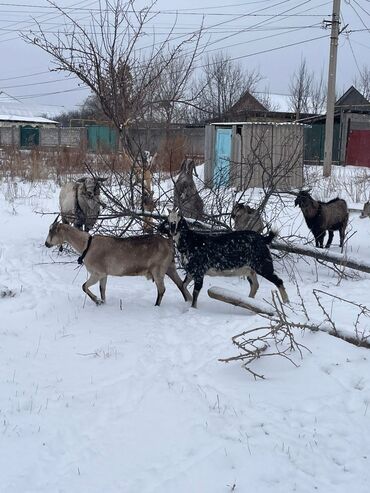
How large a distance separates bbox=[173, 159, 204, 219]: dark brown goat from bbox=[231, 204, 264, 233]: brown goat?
1.84 feet

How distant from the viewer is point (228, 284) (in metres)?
8.61

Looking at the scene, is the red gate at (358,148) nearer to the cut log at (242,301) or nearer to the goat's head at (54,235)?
the cut log at (242,301)

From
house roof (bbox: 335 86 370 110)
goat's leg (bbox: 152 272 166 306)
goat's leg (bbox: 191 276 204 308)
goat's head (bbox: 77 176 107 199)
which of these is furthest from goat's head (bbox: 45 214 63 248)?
house roof (bbox: 335 86 370 110)

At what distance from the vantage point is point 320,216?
36.0ft

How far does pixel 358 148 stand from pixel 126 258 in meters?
22.8

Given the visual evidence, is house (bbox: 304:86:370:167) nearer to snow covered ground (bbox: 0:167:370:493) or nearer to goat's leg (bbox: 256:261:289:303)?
goat's leg (bbox: 256:261:289:303)

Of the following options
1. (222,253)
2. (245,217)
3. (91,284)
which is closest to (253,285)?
(222,253)

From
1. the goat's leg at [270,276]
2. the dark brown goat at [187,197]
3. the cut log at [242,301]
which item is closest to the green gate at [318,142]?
the dark brown goat at [187,197]

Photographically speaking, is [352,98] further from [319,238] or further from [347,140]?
[319,238]

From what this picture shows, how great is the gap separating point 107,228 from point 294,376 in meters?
5.87

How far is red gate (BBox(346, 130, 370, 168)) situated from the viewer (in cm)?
2742

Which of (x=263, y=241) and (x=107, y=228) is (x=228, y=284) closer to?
(x=263, y=241)

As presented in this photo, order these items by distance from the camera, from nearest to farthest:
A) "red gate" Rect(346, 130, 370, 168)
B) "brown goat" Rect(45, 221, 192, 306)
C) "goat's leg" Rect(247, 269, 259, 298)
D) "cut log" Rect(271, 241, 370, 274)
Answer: "brown goat" Rect(45, 221, 192, 306) → "goat's leg" Rect(247, 269, 259, 298) → "cut log" Rect(271, 241, 370, 274) → "red gate" Rect(346, 130, 370, 168)

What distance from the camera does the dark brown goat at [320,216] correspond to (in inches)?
428
